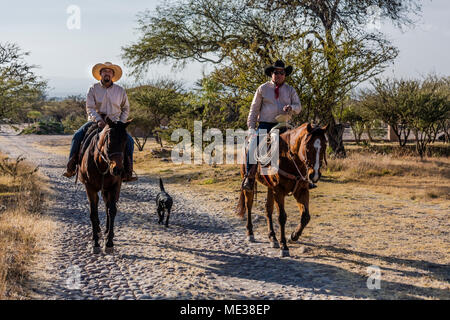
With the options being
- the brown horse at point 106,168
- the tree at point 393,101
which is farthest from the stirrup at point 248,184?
the tree at point 393,101

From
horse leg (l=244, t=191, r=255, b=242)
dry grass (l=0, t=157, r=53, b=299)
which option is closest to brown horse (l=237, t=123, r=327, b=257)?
horse leg (l=244, t=191, r=255, b=242)

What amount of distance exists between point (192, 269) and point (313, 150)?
256cm

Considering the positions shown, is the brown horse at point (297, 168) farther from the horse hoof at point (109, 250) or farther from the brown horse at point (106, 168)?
the horse hoof at point (109, 250)

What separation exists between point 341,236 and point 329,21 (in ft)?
43.2

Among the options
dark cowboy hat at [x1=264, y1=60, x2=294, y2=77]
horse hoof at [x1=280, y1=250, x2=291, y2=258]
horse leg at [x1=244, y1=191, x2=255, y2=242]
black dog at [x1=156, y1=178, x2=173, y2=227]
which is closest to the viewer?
horse hoof at [x1=280, y1=250, x2=291, y2=258]

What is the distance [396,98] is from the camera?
75.2ft

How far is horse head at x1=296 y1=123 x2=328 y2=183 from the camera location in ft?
→ 19.9

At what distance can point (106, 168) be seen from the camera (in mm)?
7094

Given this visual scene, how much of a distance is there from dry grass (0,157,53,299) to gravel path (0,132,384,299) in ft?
0.71

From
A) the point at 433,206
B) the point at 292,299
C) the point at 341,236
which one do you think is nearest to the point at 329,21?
the point at 433,206

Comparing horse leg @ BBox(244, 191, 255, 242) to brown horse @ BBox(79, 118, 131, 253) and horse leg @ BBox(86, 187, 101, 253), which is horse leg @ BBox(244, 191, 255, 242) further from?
horse leg @ BBox(86, 187, 101, 253)

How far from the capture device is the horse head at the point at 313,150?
19.9 feet

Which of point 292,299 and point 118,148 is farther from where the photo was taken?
point 118,148
